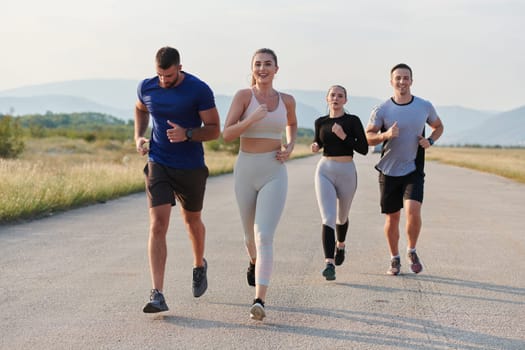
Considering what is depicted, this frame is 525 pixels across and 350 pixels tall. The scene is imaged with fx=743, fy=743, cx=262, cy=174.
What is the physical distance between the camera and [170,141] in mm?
5844

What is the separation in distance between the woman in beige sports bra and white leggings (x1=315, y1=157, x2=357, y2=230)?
1.31 meters

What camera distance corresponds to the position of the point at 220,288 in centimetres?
689

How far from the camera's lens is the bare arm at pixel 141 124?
6.09 metres

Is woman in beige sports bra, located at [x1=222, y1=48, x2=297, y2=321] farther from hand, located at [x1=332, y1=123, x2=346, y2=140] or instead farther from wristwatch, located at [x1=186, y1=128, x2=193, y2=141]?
hand, located at [x1=332, y1=123, x2=346, y2=140]

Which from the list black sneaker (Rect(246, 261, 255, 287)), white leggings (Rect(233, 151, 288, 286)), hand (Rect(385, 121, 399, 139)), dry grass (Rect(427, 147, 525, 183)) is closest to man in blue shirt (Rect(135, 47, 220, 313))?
white leggings (Rect(233, 151, 288, 286))

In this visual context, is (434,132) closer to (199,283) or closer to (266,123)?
(266,123)

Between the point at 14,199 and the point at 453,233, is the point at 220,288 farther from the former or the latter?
the point at 14,199

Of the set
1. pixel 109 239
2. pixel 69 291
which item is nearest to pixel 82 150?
pixel 109 239

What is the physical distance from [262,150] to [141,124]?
1.13 m

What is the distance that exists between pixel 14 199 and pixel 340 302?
8.40m

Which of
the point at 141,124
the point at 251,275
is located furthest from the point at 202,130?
the point at 251,275

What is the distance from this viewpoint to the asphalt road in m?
5.12

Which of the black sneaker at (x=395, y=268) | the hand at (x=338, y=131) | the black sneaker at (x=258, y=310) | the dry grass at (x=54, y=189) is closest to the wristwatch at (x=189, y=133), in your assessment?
the black sneaker at (x=258, y=310)

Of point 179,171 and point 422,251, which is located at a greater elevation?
point 179,171
